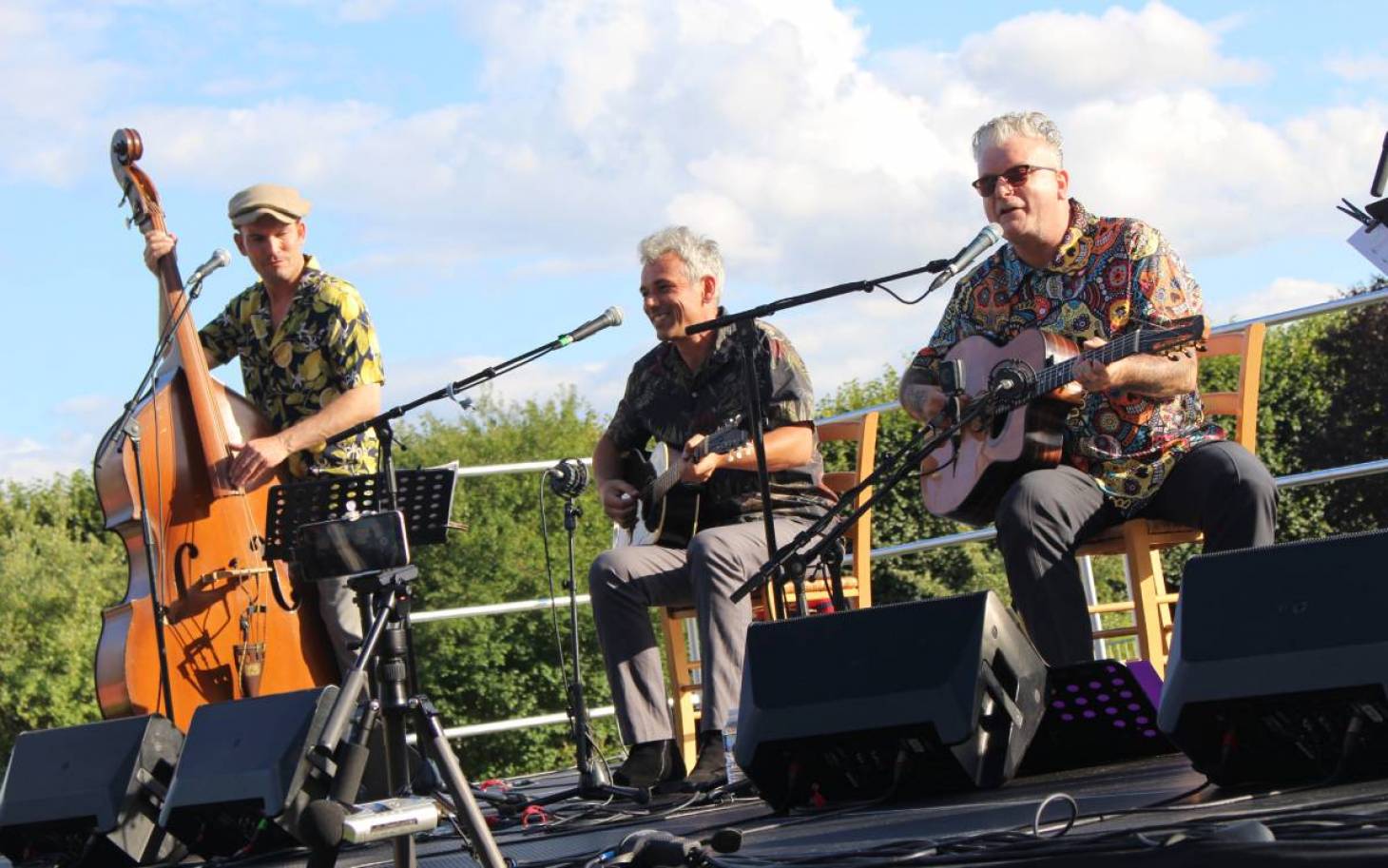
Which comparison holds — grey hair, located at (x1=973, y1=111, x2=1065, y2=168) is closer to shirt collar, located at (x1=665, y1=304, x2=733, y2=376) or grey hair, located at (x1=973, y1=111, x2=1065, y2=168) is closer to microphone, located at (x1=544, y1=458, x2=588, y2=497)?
shirt collar, located at (x1=665, y1=304, x2=733, y2=376)

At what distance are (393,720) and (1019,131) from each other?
7.31ft

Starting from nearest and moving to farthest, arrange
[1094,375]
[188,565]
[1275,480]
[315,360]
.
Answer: [1094,375] < [1275,480] < [188,565] < [315,360]

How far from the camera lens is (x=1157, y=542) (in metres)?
3.90

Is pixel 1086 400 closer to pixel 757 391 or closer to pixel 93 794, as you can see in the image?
pixel 757 391

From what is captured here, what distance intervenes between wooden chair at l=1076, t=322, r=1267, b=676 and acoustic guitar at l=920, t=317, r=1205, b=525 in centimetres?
24

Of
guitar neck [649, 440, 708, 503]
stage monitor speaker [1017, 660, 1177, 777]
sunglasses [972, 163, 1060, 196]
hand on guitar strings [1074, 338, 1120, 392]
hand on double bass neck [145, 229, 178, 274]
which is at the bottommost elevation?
stage monitor speaker [1017, 660, 1177, 777]

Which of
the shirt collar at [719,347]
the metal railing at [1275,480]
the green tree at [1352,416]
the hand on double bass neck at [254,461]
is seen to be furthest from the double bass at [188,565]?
the green tree at [1352,416]

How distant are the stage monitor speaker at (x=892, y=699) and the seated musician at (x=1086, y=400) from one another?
661 mm

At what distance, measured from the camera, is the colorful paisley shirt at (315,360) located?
4.66m

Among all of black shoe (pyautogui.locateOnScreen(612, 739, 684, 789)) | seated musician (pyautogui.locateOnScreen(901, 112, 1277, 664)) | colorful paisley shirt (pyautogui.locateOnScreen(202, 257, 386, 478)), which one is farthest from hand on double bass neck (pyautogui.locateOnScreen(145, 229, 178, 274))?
seated musician (pyautogui.locateOnScreen(901, 112, 1277, 664))

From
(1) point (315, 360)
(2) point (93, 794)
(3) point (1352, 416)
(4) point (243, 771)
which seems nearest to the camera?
(4) point (243, 771)

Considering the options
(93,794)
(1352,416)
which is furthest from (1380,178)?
(1352,416)

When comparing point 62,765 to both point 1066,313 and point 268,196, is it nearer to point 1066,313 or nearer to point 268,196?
point 268,196

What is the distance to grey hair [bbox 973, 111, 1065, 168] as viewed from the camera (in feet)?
13.0
